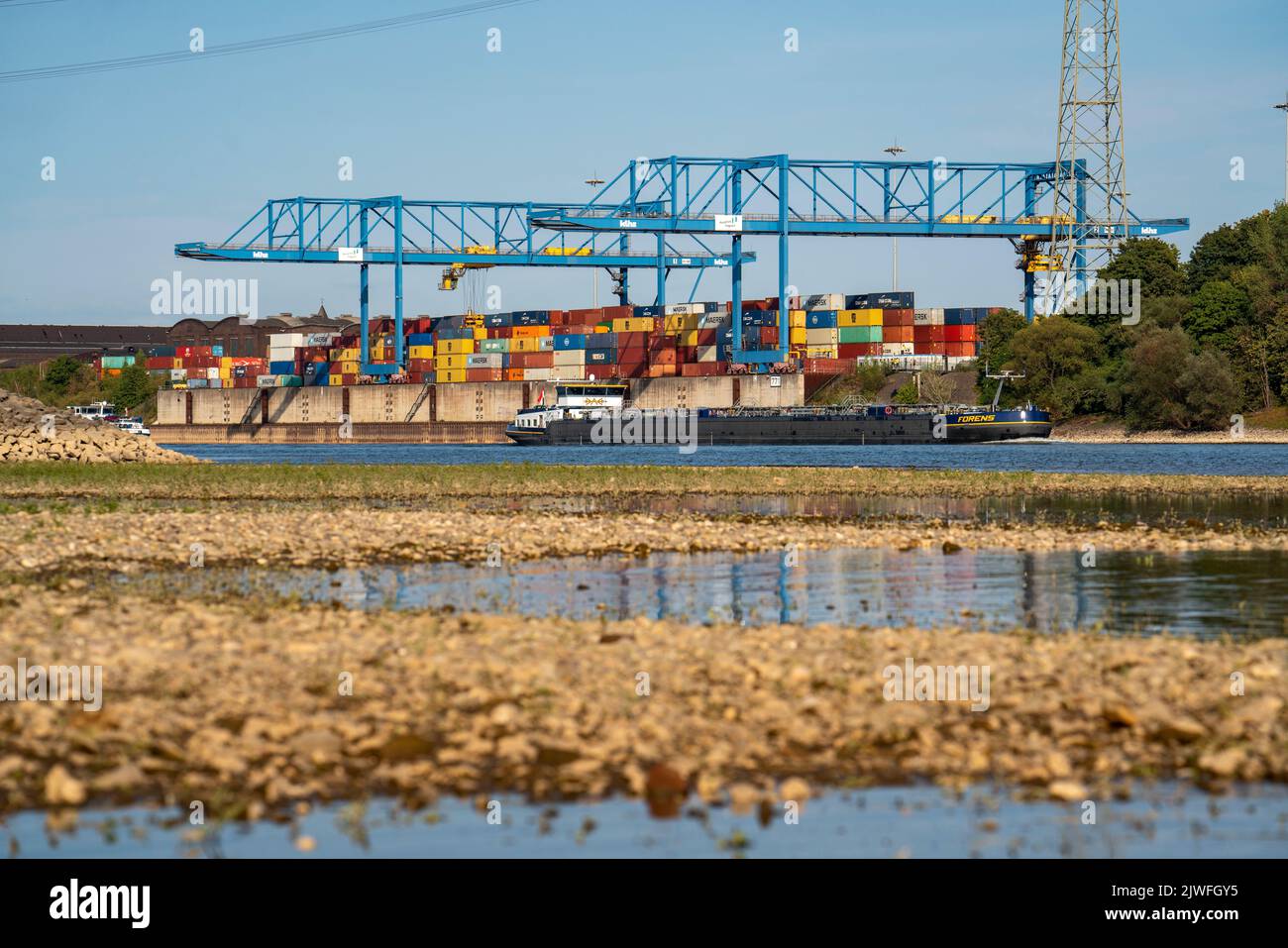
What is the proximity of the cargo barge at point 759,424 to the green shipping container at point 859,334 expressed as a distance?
29.2 metres


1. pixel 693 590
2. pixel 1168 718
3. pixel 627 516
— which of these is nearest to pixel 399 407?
pixel 627 516

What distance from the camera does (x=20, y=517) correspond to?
99.7 feet

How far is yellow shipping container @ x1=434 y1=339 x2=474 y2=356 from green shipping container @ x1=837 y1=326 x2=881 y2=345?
124 ft

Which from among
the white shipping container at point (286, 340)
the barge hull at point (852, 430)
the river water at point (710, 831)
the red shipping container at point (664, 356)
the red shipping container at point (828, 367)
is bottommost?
the river water at point (710, 831)

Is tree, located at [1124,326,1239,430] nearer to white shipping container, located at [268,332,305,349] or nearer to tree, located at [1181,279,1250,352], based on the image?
tree, located at [1181,279,1250,352]

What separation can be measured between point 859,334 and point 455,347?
41715mm

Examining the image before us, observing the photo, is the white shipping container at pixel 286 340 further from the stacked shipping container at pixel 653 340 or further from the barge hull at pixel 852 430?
the barge hull at pixel 852 430

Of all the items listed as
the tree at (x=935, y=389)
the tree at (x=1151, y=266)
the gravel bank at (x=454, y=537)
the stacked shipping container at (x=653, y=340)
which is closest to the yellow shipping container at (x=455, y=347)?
the stacked shipping container at (x=653, y=340)

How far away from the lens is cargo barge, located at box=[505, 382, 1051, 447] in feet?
338

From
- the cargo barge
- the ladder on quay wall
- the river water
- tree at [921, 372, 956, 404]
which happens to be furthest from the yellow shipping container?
the river water

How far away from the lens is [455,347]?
155m

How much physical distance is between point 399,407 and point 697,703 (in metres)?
139

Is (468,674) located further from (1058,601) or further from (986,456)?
(986,456)

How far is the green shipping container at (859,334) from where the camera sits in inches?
5571
